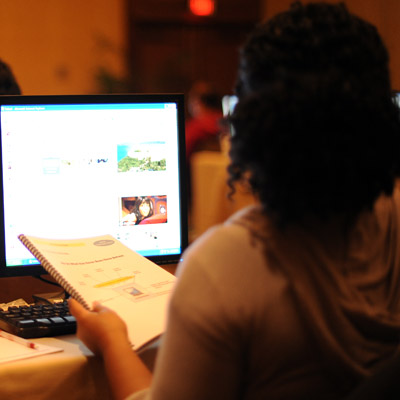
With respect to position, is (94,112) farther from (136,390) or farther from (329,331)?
(329,331)

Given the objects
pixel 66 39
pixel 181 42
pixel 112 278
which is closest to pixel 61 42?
pixel 66 39

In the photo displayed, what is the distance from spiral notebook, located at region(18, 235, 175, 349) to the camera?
3.23 feet

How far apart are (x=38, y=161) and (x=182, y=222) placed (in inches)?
13.1

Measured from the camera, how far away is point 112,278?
1.08 metres

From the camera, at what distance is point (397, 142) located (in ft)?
2.22

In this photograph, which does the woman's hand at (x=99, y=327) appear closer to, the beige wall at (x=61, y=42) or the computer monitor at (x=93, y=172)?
the computer monitor at (x=93, y=172)

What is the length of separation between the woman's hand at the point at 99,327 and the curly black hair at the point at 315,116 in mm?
356

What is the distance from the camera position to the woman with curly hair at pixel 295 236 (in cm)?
62

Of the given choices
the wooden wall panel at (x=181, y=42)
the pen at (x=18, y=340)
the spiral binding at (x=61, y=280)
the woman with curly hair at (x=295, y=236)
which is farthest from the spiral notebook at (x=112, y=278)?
the wooden wall panel at (x=181, y=42)

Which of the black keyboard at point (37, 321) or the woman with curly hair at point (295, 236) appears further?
the black keyboard at point (37, 321)

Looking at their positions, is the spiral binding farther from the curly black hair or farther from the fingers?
the curly black hair

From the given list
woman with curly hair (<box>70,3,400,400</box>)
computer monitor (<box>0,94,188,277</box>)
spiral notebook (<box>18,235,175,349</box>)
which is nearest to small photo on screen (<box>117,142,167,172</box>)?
computer monitor (<box>0,94,188,277</box>)

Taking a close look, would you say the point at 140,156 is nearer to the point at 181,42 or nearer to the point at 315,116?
the point at 315,116

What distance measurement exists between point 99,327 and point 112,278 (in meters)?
0.18
